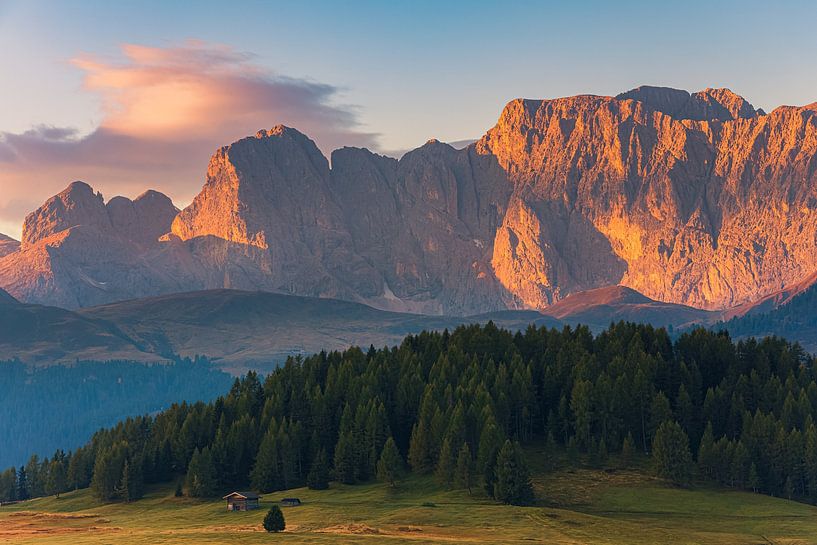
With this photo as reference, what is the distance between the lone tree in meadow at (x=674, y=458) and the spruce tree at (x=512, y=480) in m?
29.1

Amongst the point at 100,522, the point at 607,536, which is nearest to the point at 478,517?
the point at 607,536

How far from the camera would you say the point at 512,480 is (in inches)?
7185

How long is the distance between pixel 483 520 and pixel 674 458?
171 ft

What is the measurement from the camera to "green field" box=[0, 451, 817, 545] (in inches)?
5881

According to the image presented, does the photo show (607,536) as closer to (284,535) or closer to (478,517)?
(478,517)

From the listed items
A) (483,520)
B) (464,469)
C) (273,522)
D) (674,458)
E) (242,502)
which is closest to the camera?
(273,522)

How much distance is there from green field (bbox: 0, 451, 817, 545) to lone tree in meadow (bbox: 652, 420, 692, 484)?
3004 millimetres

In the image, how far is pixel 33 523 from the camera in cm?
19050

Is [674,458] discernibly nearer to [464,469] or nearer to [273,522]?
[464,469]

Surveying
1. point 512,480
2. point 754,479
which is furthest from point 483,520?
point 754,479

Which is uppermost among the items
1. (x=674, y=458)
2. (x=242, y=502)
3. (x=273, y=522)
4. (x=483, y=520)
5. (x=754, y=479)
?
(x=674, y=458)

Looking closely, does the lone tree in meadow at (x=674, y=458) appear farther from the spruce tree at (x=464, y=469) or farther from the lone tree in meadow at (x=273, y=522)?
the lone tree in meadow at (x=273, y=522)

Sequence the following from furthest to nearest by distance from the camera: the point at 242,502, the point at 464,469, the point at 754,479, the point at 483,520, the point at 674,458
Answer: the point at 674,458
the point at 754,479
the point at 464,469
the point at 242,502
the point at 483,520

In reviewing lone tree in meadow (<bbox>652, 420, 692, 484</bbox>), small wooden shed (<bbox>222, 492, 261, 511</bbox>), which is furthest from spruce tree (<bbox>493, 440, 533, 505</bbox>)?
small wooden shed (<bbox>222, 492, 261, 511</bbox>)
